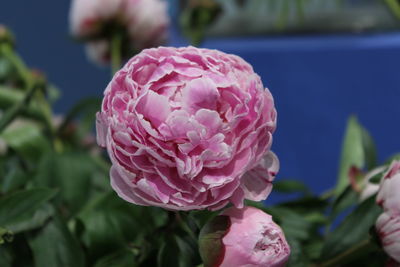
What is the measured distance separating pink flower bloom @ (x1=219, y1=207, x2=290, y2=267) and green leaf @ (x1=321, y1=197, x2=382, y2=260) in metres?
0.08

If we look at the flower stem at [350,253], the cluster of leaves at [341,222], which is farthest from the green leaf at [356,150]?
the flower stem at [350,253]

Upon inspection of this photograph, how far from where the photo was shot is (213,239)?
175 mm

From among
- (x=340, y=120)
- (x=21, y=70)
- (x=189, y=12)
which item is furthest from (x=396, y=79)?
(x=21, y=70)

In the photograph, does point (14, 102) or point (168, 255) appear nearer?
point (168, 255)

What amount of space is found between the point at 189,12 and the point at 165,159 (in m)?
0.26

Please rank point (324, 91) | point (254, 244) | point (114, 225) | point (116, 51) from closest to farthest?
point (254, 244)
point (114, 225)
point (116, 51)
point (324, 91)

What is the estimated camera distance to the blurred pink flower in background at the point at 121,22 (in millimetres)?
366

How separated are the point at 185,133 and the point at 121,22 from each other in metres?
0.22

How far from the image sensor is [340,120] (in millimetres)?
574

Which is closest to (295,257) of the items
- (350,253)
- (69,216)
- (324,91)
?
(350,253)

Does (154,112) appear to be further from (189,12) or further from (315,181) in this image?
(315,181)

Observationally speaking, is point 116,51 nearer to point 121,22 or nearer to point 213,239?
point 121,22

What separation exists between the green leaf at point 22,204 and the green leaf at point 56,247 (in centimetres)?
1

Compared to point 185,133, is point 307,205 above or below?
below
